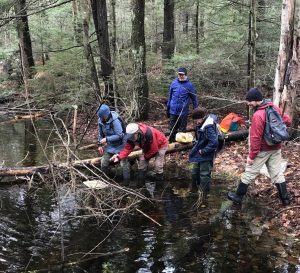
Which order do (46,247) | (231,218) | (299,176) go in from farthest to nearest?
(299,176)
(231,218)
(46,247)

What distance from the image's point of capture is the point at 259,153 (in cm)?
665

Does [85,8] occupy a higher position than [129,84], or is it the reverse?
[85,8]

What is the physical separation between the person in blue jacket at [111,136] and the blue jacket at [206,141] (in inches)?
71.1

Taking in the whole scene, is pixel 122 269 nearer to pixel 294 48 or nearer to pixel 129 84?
pixel 294 48

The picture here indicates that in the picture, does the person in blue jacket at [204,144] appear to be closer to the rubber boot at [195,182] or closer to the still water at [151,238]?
the rubber boot at [195,182]

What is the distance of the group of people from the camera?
645 centimetres

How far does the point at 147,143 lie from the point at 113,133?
0.80 meters

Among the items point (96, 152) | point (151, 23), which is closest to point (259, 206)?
point (96, 152)

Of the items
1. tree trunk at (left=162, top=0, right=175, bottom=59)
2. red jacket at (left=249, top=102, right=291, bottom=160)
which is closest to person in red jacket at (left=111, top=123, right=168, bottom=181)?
red jacket at (left=249, top=102, right=291, bottom=160)

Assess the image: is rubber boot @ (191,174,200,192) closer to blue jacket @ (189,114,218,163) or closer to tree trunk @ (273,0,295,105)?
blue jacket @ (189,114,218,163)

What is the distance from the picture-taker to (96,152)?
37.6 feet

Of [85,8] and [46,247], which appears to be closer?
[46,247]

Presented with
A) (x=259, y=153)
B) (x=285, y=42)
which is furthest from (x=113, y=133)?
(x=285, y=42)

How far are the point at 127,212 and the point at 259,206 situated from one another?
246 cm
